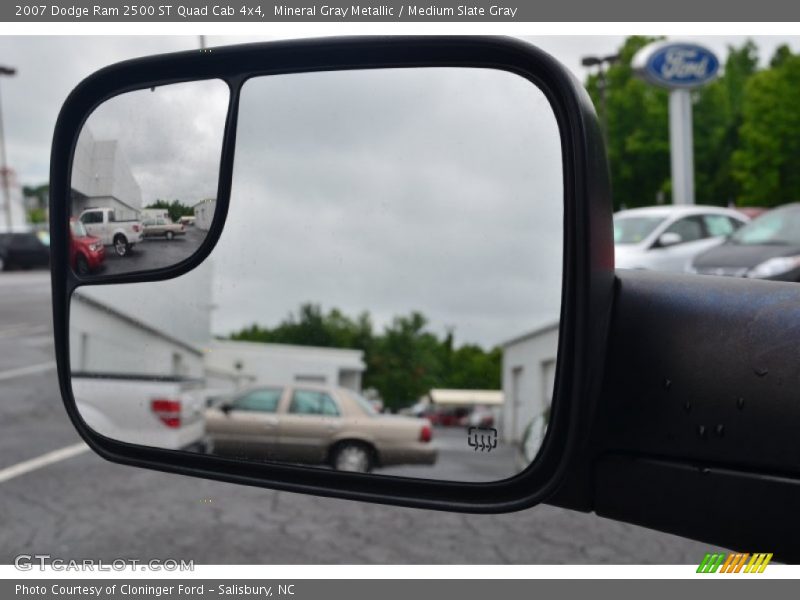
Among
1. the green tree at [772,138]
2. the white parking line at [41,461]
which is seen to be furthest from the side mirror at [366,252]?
the green tree at [772,138]

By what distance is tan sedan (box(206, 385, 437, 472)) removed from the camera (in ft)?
3.63

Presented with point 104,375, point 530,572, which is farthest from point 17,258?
point 104,375

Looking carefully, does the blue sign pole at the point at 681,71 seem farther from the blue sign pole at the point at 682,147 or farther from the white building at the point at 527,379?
the white building at the point at 527,379

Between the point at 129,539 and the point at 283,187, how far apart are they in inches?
183

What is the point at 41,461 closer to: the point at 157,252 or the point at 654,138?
the point at 157,252

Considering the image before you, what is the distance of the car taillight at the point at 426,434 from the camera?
1092 mm

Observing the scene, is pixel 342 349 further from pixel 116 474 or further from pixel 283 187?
pixel 116 474

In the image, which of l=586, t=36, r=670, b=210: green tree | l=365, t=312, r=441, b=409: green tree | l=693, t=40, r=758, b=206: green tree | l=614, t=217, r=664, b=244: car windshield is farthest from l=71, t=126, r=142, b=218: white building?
l=693, t=40, r=758, b=206: green tree

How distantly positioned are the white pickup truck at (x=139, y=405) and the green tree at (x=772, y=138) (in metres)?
43.7

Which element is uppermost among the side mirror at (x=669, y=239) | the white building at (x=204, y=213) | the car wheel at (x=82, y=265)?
the white building at (x=204, y=213)

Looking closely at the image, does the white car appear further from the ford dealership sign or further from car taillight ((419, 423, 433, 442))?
car taillight ((419, 423, 433, 442))

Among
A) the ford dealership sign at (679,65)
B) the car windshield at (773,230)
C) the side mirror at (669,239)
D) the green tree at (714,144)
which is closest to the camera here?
the car windshield at (773,230)

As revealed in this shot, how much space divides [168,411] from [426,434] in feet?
1.36

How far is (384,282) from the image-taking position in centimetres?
113
